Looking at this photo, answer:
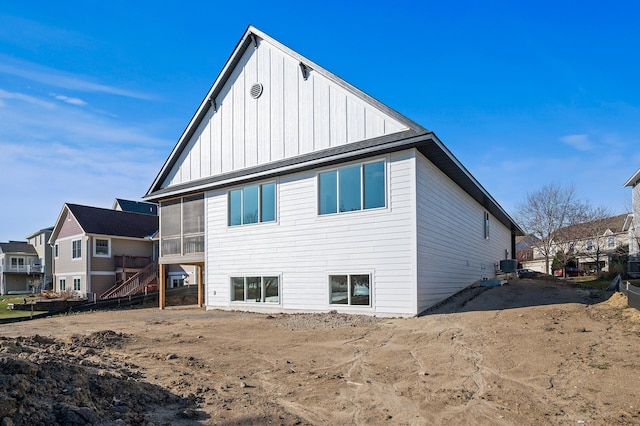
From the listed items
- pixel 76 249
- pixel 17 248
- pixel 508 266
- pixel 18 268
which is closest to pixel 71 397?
pixel 508 266

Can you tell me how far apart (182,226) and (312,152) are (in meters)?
7.86

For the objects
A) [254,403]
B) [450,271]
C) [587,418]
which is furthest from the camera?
[450,271]

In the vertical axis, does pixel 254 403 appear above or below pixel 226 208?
below

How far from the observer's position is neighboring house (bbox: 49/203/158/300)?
100 feet

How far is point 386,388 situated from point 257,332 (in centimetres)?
587

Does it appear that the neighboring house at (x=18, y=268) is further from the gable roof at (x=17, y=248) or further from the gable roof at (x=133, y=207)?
the gable roof at (x=133, y=207)

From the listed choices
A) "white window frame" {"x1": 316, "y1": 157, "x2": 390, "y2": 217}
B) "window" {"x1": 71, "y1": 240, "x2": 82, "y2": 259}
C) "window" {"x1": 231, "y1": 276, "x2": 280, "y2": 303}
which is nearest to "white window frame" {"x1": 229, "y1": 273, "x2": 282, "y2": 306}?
"window" {"x1": 231, "y1": 276, "x2": 280, "y2": 303}

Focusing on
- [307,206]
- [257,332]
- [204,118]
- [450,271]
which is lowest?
[257,332]

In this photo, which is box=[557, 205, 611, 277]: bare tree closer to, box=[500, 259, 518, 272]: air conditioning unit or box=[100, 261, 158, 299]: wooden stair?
box=[500, 259, 518, 272]: air conditioning unit

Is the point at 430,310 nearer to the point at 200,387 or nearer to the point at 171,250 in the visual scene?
the point at 200,387

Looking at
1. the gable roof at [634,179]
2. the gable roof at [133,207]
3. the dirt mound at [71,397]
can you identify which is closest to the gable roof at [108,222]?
the gable roof at [133,207]

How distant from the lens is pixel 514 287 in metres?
16.7

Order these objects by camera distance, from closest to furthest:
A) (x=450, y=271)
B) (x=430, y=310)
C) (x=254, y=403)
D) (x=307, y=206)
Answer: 1. (x=254, y=403)
2. (x=430, y=310)
3. (x=307, y=206)
4. (x=450, y=271)

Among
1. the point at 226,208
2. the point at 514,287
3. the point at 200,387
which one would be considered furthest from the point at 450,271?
the point at 200,387
